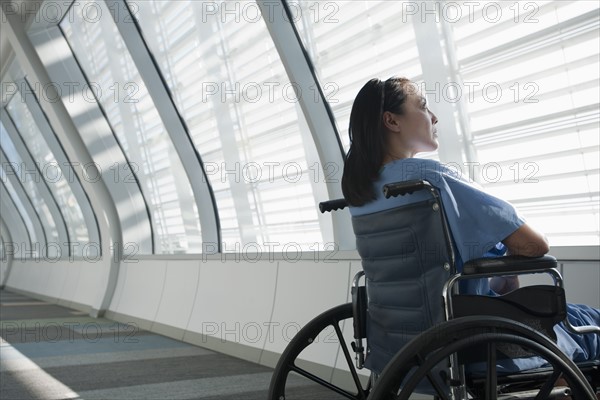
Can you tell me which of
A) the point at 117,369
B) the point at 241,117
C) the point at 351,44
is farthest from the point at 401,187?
the point at 241,117

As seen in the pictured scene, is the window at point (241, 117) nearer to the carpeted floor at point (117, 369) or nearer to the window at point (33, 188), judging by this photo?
the carpeted floor at point (117, 369)

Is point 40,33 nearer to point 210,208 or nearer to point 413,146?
point 210,208

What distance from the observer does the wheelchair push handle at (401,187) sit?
5.68 feet

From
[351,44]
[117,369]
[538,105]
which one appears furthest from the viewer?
[117,369]

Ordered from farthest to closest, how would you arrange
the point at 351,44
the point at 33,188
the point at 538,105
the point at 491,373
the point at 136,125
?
1. the point at 33,188
2. the point at 136,125
3. the point at 351,44
4. the point at 538,105
5. the point at 491,373

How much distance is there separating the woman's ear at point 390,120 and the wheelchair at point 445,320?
251mm

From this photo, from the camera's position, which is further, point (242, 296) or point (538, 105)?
point (242, 296)

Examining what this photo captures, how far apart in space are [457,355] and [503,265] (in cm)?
25

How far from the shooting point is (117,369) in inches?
184

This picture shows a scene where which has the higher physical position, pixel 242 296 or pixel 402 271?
pixel 402 271

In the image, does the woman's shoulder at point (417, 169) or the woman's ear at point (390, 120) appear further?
the woman's ear at point (390, 120)

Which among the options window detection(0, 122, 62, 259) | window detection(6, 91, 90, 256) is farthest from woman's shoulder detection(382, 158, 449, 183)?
window detection(0, 122, 62, 259)

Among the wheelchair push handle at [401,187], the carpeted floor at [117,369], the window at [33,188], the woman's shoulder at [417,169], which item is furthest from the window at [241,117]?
the window at [33,188]

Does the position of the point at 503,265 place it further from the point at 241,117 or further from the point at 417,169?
the point at 241,117
